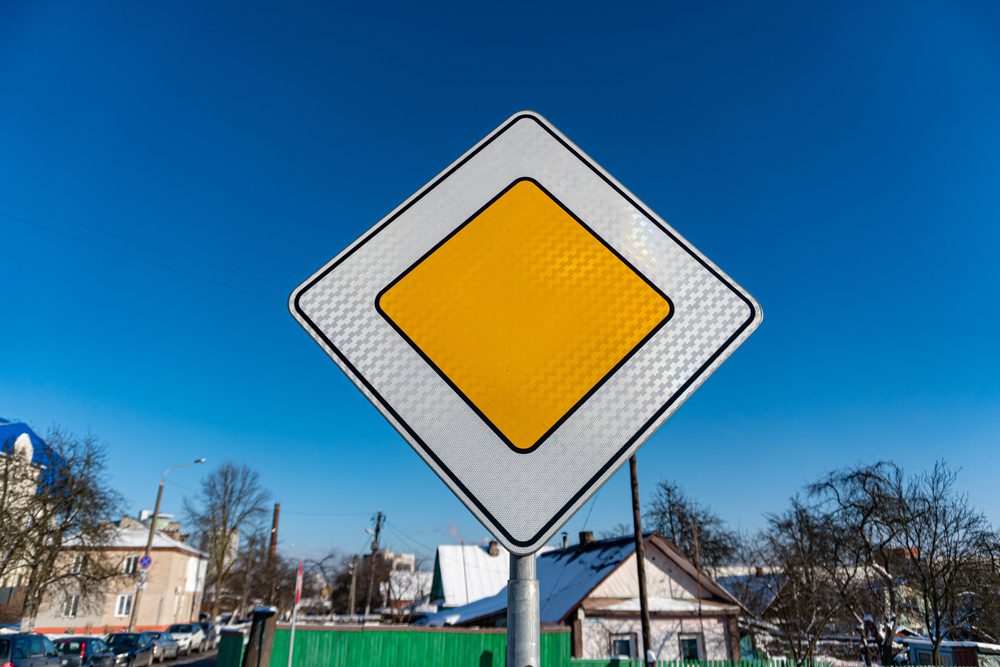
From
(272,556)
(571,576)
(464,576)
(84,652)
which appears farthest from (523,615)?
(272,556)

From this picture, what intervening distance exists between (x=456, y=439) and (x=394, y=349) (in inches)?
8.8

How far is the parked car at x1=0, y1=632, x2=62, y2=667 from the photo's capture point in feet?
42.8

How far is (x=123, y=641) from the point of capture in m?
21.4

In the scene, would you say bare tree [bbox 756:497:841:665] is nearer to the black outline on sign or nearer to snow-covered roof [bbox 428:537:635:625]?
snow-covered roof [bbox 428:537:635:625]

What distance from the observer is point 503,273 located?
1.19 meters

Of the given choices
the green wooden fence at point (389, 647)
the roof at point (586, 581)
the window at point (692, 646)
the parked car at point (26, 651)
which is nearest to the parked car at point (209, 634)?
the roof at point (586, 581)

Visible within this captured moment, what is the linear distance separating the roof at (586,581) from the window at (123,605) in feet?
101

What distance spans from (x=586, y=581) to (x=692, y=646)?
389cm

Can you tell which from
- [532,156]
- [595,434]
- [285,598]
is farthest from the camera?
[285,598]

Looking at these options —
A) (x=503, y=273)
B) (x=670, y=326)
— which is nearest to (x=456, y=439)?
(x=503, y=273)

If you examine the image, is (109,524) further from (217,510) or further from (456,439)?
(456,439)

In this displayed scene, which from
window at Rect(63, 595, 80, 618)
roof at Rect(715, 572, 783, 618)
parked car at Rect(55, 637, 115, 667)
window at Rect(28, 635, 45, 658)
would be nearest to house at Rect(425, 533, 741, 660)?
roof at Rect(715, 572, 783, 618)

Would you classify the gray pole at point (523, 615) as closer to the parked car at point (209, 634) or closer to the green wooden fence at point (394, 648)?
the green wooden fence at point (394, 648)

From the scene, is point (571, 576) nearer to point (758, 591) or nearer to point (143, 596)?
point (758, 591)
